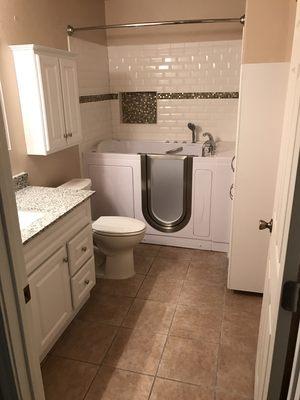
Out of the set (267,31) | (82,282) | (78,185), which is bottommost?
(82,282)

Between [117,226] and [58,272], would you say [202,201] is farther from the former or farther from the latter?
[58,272]

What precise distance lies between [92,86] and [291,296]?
306cm

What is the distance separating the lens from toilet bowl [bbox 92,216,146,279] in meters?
2.56

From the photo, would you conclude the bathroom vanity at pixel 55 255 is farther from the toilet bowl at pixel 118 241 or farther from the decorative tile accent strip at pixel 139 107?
the decorative tile accent strip at pixel 139 107

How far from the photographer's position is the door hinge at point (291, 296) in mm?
837

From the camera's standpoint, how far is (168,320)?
2260 millimetres

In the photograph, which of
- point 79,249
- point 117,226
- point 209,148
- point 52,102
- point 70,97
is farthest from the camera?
point 209,148

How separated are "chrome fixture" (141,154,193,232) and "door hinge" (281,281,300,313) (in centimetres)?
224

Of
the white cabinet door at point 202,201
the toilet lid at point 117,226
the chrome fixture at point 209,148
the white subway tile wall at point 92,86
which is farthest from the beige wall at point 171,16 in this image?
the toilet lid at point 117,226

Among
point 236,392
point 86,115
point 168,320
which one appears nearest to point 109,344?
point 168,320

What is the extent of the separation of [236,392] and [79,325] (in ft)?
3.45

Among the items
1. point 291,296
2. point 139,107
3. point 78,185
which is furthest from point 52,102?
point 291,296

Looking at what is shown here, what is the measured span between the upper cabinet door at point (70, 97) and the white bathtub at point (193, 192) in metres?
0.62

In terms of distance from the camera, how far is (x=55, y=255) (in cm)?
186
